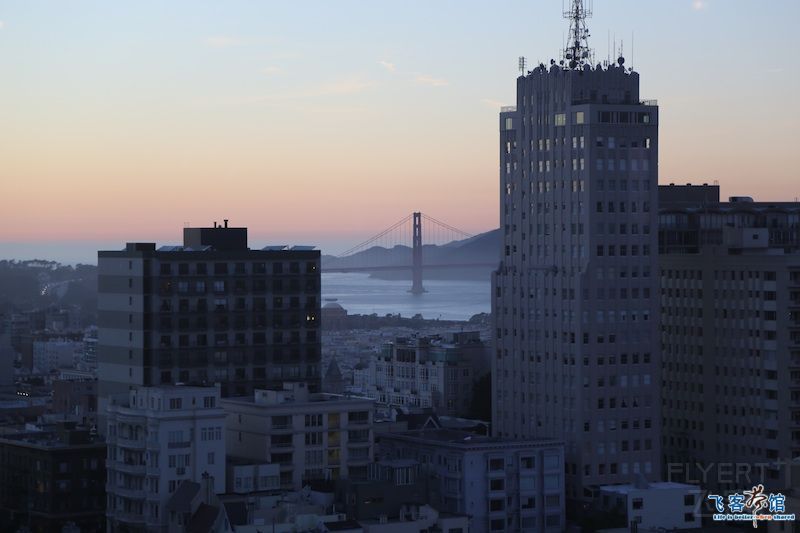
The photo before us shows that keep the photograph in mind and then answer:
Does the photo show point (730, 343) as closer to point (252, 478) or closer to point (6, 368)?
point (252, 478)

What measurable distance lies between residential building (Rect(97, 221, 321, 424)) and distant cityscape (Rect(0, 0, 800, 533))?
0.11 meters

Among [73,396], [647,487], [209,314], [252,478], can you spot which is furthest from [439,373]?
[252,478]

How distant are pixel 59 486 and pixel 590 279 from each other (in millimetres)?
27203

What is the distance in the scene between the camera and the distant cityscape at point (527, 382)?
247 ft

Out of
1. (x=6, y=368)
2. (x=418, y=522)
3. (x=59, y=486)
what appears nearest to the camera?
(x=418, y=522)

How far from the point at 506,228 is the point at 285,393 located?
1955cm

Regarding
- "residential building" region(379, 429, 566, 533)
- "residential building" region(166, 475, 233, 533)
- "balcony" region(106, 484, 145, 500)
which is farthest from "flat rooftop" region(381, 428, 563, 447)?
"balcony" region(106, 484, 145, 500)

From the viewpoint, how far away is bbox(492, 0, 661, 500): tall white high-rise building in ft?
292

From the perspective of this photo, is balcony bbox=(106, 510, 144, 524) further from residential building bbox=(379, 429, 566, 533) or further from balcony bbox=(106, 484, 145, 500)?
residential building bbox=(379, 429, 566, 533)

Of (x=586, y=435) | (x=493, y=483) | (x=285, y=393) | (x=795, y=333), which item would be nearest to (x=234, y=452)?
(x=285, y=393)

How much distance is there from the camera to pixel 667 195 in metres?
109

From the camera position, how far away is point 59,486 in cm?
8131

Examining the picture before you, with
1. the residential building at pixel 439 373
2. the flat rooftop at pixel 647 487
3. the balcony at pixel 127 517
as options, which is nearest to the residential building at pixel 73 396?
the residential building at pixel 439 373

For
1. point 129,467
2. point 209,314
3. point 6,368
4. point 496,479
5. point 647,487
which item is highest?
point 209,314
